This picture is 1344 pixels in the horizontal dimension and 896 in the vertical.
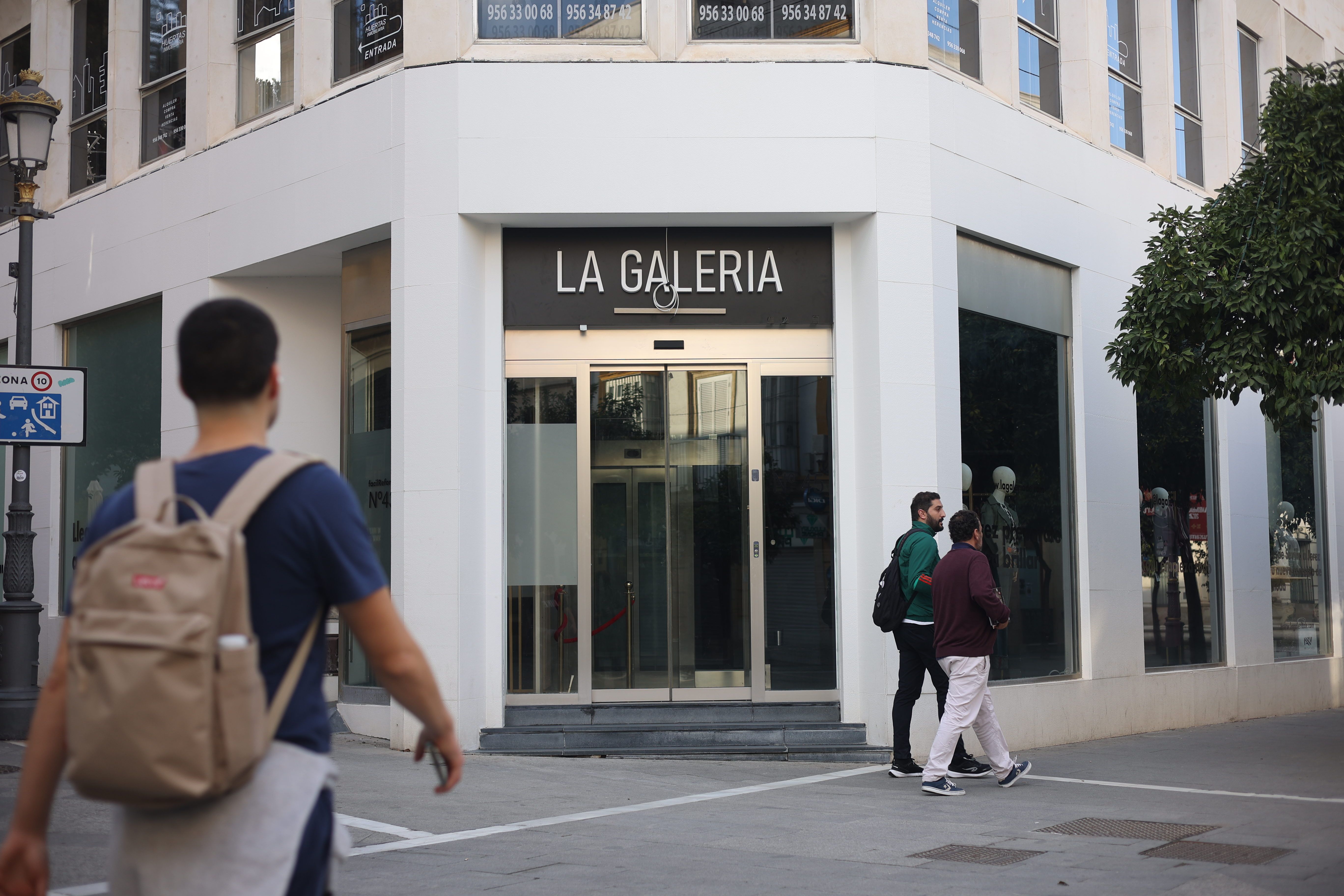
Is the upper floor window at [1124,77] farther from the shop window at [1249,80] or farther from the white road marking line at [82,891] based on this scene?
the white road marking line at [82,891]

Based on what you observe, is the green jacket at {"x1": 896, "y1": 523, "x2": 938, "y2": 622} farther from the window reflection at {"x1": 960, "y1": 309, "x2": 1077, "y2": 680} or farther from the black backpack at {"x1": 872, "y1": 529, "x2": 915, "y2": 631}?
the window reflection at {"x1": 960, "y1": 309, "x2": 1077, "y2": 680}

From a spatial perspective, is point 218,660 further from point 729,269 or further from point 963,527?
point 729,269

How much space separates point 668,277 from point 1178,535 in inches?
275

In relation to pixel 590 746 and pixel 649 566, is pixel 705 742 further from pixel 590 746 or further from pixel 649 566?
pixel 649 566

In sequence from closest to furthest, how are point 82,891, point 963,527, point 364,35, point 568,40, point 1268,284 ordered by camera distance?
point 82,891 < point 963,527 < point 1268,284 < point 568,40 < point 364,35

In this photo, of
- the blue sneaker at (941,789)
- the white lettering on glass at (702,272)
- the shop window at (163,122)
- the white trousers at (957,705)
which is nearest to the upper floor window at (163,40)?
the shop window at (163,122)

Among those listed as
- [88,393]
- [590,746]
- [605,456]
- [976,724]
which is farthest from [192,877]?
[88,393]

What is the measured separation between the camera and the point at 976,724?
30.0 feet

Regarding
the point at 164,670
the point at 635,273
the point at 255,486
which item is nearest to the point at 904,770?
the point at 635,273

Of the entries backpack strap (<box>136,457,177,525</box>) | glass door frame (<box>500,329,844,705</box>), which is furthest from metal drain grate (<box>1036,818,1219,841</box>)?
backpack strap (<box>136,457,177,525</box>)

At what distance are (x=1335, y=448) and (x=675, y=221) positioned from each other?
38.5 feet

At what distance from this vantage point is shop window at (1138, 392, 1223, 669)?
46.6 feet

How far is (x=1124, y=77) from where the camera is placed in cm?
1474

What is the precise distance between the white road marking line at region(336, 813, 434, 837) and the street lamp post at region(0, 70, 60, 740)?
5.27 meters
